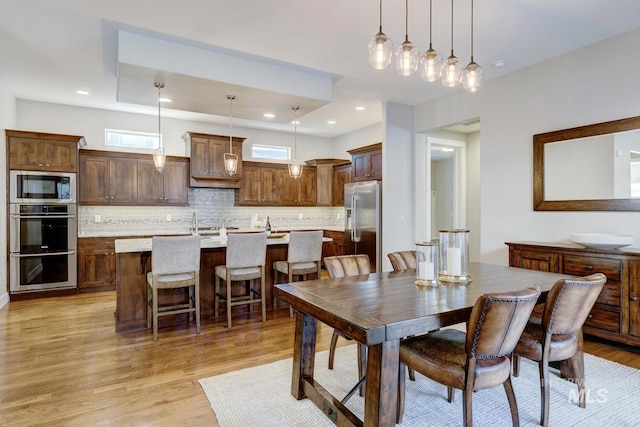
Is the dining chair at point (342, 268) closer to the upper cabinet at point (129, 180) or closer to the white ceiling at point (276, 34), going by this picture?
the white ceiling at point (276, 34)

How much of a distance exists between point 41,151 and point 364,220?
16.3ft

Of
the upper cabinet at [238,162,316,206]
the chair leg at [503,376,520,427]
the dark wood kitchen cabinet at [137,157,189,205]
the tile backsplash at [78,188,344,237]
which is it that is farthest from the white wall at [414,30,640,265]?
the dark wood kitchen cabinet at [137,157,189,205]

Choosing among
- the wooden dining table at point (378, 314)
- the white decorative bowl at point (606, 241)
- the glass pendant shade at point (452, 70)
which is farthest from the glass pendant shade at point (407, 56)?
the white decorative bowl at point (606, 241)

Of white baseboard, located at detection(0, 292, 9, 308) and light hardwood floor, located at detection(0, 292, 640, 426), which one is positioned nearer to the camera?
light hardwood floor, located at detection(0, 292, 640, 426)

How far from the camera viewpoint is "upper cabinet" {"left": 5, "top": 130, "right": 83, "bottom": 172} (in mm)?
4875

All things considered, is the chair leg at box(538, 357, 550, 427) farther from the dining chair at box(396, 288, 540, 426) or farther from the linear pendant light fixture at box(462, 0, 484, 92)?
the linear pendant light fixture at box(462, 0, 484, 92)

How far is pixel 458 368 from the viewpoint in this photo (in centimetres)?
176

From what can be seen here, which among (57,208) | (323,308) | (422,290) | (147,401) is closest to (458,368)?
(422,290)

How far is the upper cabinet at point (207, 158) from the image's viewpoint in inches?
246

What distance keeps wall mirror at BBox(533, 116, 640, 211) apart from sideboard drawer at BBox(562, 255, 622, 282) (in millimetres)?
610

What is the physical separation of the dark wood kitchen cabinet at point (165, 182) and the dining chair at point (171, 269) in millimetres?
2788

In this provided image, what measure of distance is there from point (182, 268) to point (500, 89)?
4265mm

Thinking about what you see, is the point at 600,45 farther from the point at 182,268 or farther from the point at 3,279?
the point at 3,279

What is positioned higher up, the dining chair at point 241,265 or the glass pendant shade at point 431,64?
the glass pendant shade at point 431,64
